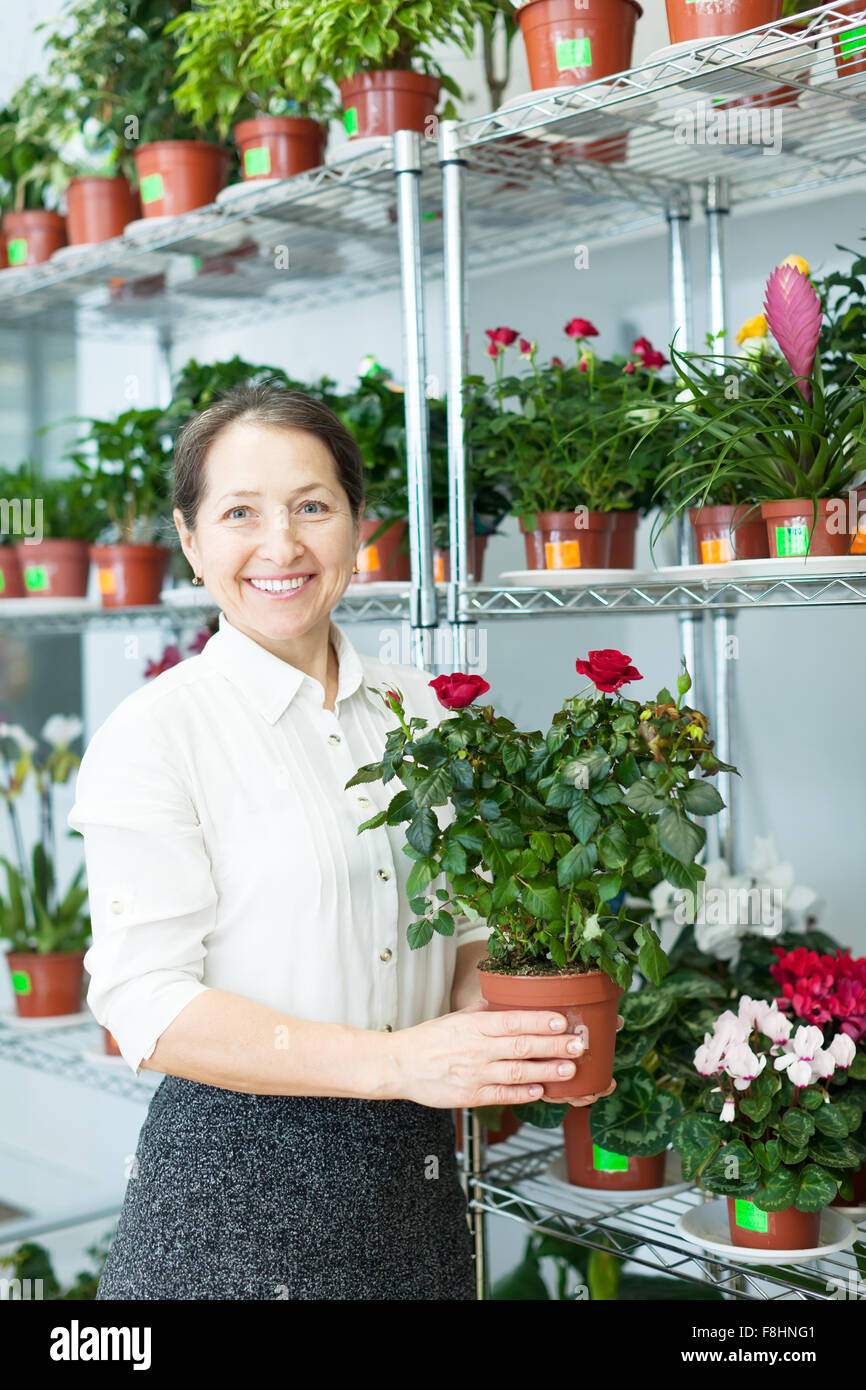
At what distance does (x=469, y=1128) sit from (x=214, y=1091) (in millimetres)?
590

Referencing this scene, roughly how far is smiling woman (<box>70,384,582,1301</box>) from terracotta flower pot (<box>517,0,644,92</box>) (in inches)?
27.7

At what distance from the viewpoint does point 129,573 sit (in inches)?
106

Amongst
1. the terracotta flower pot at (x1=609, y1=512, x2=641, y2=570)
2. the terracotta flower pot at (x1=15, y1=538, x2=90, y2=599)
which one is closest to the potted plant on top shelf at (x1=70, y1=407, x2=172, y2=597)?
the terracotta flower pot at (x1=15, y1=538, x2=90, y2=599)

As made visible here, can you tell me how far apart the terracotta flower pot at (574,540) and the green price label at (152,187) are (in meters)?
1.16

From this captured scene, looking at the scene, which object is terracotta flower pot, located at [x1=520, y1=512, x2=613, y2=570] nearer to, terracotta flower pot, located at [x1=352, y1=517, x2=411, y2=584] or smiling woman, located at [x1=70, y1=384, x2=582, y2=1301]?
terracotta flower pot, located at [x1=352, y1=517, x2=411, y2=584]

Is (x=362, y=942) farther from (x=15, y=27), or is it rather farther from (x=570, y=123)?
(x=15, y=27)

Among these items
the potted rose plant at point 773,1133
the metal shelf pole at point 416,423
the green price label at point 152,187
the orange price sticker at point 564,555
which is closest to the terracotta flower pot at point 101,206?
the green price label at point 152,187

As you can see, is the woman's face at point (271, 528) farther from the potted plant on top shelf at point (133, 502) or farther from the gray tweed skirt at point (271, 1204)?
the potted plant on top shelf at point (133, 502)

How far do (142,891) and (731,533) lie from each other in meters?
0.88

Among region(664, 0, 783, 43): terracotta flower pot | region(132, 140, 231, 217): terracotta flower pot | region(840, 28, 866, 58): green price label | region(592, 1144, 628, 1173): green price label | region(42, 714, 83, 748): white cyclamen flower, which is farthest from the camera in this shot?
region(42, 714, 83, 748): white cyclamen flower

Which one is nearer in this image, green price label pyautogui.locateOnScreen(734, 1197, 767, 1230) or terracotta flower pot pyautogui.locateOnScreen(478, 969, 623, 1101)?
terracotta flower pot pyautogui.locateOnScreen(478, 969, 623, 1101)

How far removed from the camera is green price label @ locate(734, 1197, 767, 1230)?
1605 millimetres

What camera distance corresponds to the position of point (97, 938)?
1.39 m
